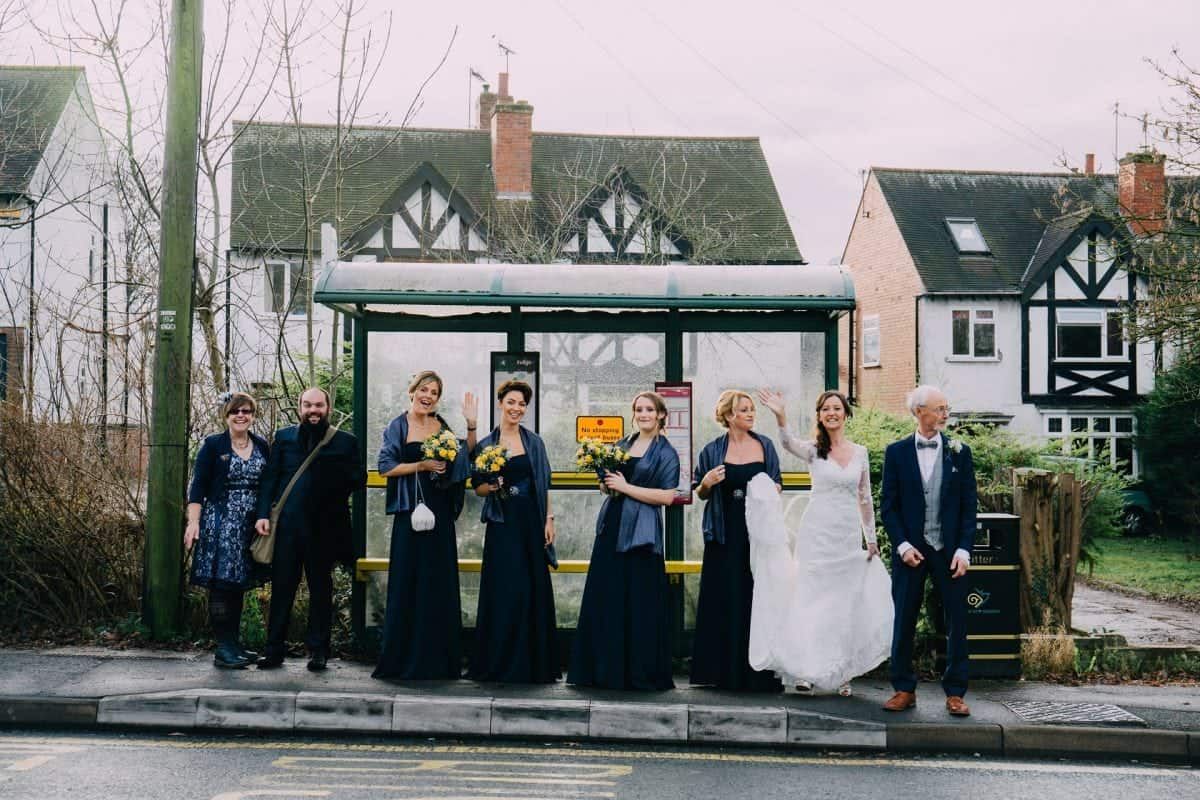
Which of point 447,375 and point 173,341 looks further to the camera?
point 447,375

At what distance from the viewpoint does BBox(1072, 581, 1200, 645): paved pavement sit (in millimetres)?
10758

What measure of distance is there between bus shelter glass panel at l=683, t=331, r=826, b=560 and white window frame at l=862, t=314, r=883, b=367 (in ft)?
88.1

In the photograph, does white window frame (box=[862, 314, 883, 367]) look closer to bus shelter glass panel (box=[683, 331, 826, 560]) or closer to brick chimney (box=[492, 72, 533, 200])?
brick chimney (box=[492, 72, 533, 200])

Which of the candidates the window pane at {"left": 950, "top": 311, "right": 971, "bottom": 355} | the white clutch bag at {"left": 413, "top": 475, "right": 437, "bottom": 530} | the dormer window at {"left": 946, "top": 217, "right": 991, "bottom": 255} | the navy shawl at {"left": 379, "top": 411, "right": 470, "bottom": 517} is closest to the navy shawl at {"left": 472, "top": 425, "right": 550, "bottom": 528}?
the navy shawl at {"left": 379, "top": 411, "right": 470, "bottom": 517}

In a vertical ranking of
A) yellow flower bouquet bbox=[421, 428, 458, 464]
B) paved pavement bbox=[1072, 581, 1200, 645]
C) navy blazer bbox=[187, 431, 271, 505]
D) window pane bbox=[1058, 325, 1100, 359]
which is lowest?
paved pavement bbox=[1072, 581, 1200, 645]

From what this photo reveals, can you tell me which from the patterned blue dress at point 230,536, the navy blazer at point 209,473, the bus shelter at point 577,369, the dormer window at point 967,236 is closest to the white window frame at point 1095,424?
the dormer window at point 967,236

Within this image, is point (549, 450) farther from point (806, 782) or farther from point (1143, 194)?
point (1143, 194)

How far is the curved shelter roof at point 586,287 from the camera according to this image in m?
8.24

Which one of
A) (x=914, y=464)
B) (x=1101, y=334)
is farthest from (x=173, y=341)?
(x=1101, y=334)

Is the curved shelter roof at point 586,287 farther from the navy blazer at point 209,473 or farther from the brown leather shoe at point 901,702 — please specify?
the brown leather shoe at point 901,702

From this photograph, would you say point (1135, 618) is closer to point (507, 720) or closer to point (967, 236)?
point (507, 720)

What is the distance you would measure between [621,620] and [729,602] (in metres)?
0.71

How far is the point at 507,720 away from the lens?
6.75 meters

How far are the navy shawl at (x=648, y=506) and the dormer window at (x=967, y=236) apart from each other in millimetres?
27333
